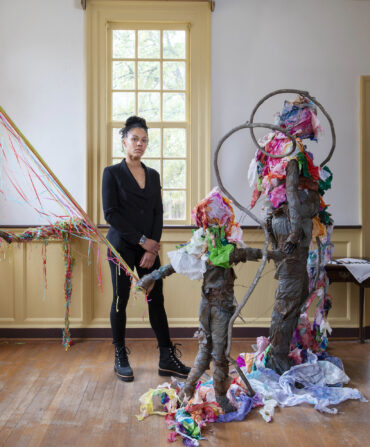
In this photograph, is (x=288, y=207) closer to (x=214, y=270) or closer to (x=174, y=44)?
(x=214, y=270)

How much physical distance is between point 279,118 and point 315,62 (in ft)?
4.24

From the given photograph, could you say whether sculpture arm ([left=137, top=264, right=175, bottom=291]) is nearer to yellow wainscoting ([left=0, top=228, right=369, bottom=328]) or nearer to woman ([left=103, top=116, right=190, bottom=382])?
woman ([left=103, top=116, right=190, bottom=382])

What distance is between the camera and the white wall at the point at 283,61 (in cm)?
379

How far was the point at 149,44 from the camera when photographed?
12.7ft

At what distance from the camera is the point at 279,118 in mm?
2863

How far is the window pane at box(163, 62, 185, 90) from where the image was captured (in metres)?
3.92

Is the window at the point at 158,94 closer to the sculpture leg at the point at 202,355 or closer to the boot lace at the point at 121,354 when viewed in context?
the boot lace at the point at 121,354

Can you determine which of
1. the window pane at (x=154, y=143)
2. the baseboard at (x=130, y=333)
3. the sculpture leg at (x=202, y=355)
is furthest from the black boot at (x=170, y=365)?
the window pane at (x=154, y=143)

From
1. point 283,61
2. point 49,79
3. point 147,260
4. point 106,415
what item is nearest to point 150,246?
point 147,260

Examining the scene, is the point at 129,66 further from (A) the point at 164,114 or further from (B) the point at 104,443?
(B) the point at 104,443

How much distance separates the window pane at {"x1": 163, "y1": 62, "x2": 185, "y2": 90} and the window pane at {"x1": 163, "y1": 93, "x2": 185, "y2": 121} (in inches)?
3.1

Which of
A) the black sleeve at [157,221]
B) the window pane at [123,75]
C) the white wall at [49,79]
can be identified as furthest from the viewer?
the window pane at [123,75]

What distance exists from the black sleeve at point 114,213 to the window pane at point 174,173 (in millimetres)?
1075

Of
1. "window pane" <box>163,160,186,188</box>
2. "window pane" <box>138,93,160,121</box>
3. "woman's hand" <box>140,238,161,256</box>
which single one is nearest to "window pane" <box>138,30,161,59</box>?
"window pane" <box>138,93,160,121</box>
